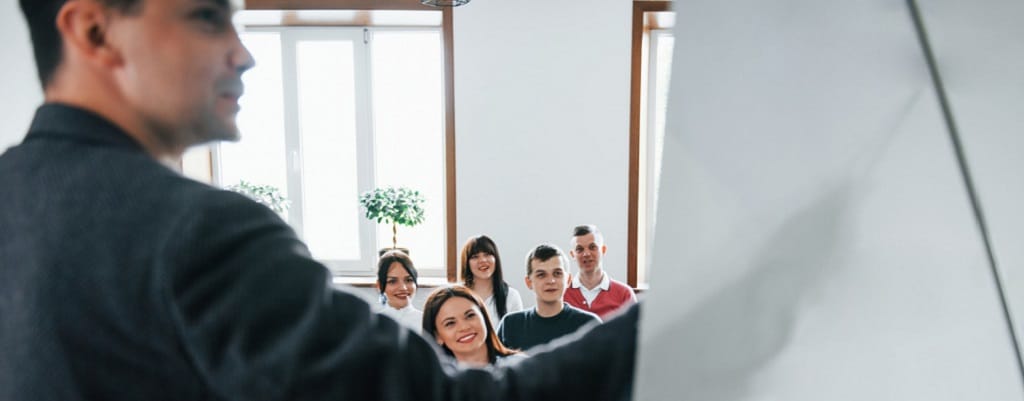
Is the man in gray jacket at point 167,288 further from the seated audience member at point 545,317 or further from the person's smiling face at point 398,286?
the person's smiling face at point 398,286

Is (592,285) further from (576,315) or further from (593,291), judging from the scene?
(576,315)

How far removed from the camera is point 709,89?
0.77ft

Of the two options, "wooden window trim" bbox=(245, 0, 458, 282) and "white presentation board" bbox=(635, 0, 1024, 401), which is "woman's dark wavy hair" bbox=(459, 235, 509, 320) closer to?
"wooden window trim" bbox=(245, 0, 458, 282)

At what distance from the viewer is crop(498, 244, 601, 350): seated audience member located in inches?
97.8

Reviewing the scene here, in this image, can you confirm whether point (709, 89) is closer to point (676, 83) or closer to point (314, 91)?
point (676, 83)

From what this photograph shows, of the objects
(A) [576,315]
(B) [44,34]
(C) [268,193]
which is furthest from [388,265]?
(B) [44,34]

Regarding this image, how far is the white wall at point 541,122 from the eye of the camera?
3.86 metres

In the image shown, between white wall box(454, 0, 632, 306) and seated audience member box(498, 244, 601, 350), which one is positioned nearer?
seated audience member box(498, 244, 601, 350)

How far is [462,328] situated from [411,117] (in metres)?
2.60

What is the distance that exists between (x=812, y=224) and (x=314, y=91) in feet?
14.4

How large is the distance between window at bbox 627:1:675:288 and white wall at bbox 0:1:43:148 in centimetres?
304

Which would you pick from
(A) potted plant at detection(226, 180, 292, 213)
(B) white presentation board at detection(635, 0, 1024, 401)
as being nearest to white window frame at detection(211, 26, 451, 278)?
(A) potted plant at detection(226, 180, 292, 213)

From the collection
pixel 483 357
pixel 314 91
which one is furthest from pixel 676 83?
pixel 314 91

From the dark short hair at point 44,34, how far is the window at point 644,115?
3.45 meters
